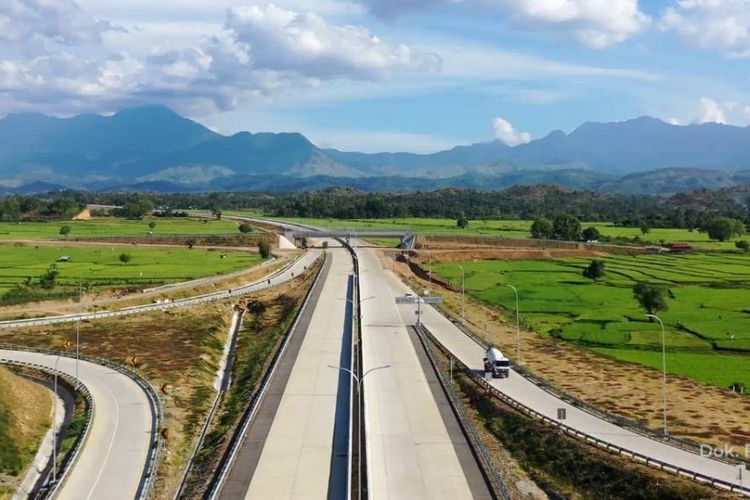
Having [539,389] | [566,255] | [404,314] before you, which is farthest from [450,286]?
[539,389]

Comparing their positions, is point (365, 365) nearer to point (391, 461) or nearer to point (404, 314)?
point (391, 461)

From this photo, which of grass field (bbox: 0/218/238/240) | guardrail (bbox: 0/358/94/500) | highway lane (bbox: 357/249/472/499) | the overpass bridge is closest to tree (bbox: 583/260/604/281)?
the overpass bridge

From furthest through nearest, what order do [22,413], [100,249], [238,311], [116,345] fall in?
[100,249]
[238,311]
[116,345]
[22,413]

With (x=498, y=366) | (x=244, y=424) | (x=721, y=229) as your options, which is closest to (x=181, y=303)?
(x=498, y=366)

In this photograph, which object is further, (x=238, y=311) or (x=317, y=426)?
(x=238, y=311)

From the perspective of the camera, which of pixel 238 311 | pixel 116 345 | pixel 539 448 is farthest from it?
pixel 238 311

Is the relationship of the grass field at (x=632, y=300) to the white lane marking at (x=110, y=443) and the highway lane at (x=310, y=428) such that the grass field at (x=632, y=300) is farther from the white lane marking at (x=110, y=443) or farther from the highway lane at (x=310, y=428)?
the white lane marking at (x=110, y=443)

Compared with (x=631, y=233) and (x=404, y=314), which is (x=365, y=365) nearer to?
(x=404, y=314)
